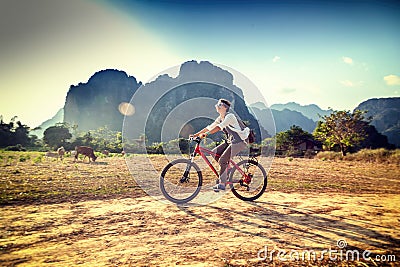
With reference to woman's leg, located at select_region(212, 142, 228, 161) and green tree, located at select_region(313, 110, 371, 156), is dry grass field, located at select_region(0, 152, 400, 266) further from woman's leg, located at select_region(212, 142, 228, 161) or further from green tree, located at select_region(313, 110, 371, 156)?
green tree, located at select_region(313, 110, 371, 156)

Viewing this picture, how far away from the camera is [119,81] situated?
135 meters

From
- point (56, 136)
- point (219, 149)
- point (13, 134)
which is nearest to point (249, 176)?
point (219, 149)

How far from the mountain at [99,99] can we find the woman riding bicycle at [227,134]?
124708 millimetres

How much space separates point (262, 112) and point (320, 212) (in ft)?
15.7

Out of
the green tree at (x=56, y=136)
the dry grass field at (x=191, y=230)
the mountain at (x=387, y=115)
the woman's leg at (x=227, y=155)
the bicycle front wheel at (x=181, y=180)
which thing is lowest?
the dry grass field at (x=191, y=230)

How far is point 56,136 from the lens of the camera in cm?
5306

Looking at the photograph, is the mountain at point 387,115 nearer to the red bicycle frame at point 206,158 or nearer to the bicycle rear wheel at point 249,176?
the bicycle rear wheel at point 249,176

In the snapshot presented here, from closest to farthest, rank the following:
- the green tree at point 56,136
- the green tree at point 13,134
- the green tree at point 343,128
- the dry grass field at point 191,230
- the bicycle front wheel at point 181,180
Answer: the dry grass field at point 191,230, the bicycle front wheel at point 181,180, the green tree at point 343,128, the green tree at point 56,136, the green tree at point 13,134

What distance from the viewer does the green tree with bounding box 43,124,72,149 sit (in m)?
52.3

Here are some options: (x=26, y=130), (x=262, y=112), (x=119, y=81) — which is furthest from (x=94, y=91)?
(x=262, y=112)

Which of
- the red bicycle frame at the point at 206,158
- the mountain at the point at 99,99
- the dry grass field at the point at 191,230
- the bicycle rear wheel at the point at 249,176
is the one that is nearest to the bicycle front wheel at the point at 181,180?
the red bicycle frame at the point at 206,158

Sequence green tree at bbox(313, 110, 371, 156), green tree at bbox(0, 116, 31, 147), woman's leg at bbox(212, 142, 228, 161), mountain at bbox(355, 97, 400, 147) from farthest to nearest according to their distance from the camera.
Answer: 1. mountain at bbox(355, 97, 400, 147)
2. green tree at bbox(0, 116, 31, 147)
3. green tree at bbox(313, 110, 371, 156)
4. woman's leg at bbox(212, 142, 228, 161)

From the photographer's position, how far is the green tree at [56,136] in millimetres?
52312

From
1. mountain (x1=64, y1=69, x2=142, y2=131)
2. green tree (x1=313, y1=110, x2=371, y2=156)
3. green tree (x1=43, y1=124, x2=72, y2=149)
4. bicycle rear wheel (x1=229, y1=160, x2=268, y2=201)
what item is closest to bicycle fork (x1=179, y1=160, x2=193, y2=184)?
bicycle rear wheel (x1=229, y1=160, x2=268, y2=201)
